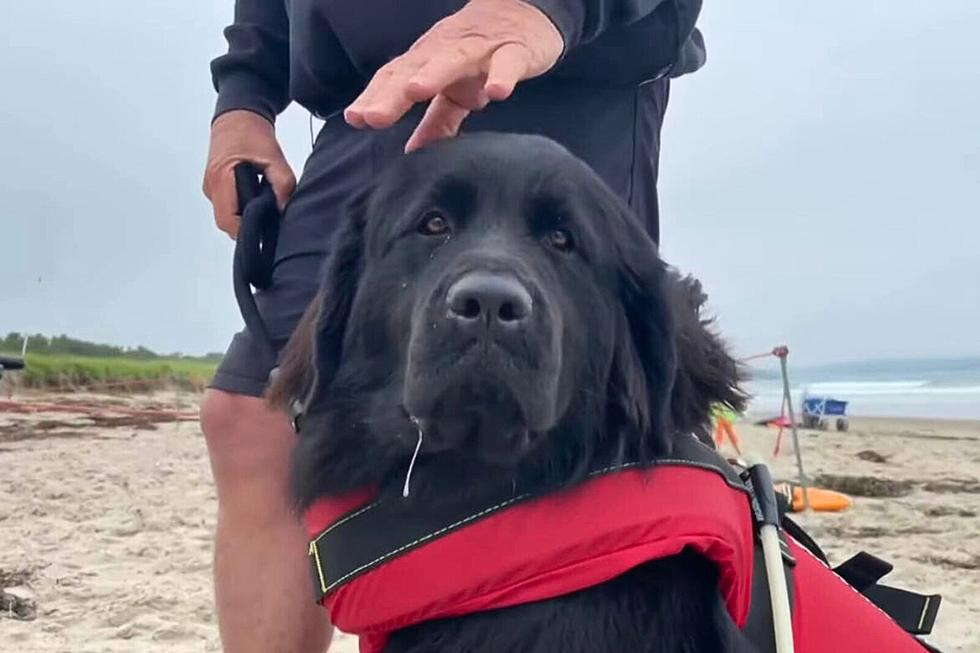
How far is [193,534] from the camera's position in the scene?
564 cm

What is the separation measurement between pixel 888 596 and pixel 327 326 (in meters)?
1.43

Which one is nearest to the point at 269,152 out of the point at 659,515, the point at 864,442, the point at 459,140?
the point at 459,140

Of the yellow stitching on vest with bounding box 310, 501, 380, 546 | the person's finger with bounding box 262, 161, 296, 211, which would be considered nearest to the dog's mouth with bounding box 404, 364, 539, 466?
the yellow stitching on vest with bounding box 310, 501, 380, 546

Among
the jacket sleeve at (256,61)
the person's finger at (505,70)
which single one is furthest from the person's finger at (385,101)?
the jacket sleeve at (256,61)

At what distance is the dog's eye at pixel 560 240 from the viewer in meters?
1.95

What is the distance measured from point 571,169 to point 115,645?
→ 8.48ft

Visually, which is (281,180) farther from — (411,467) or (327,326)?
(411,467)

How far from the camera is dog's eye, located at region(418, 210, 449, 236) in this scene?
196cm

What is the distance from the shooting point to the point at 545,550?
174 cm

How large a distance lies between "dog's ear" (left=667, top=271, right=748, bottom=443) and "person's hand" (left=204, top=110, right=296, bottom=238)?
38.2 inches

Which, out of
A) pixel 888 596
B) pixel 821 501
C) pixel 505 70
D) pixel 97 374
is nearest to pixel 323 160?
pixel 505 70

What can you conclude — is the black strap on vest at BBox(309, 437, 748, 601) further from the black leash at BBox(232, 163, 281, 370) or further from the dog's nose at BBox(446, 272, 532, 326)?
the black leash at BBox(232, 163, 281, 370)

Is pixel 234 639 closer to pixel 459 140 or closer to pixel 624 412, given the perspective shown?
pixel 624 412

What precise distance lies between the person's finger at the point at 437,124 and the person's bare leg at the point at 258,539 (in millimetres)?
668
